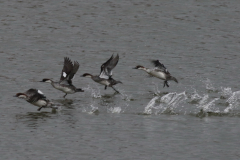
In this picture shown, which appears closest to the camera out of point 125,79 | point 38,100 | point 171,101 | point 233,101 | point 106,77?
point 38,100

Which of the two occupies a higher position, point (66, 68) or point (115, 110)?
point (66, 68)

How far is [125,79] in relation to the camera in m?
23.3

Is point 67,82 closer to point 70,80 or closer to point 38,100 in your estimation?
point 70,80

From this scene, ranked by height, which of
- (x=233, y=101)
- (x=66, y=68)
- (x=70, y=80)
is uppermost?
(x=66, y=68)

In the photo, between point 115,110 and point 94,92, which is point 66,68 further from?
point 115,110

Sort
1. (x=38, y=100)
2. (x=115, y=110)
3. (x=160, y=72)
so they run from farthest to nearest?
1. (x=160, y=72)
2. (x=115, y=110)
3. (x=38, y=100)

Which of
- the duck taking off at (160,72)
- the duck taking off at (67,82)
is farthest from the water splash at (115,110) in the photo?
the duck taking off at (160,72)

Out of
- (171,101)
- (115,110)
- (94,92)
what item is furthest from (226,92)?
(115,110)

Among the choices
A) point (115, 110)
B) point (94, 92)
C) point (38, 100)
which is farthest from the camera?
point (94, 92)

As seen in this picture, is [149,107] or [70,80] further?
[70,80]

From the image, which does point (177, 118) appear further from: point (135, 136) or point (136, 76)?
point (136, 76)

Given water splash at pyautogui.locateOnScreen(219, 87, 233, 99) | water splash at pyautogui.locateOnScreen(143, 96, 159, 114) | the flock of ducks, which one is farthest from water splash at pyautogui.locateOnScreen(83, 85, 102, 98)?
water splash at pyautogui.locateOnScreen(219, 87, 233, 99)

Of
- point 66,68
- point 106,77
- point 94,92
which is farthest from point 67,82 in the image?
point 106,77

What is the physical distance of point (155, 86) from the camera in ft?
74.7
